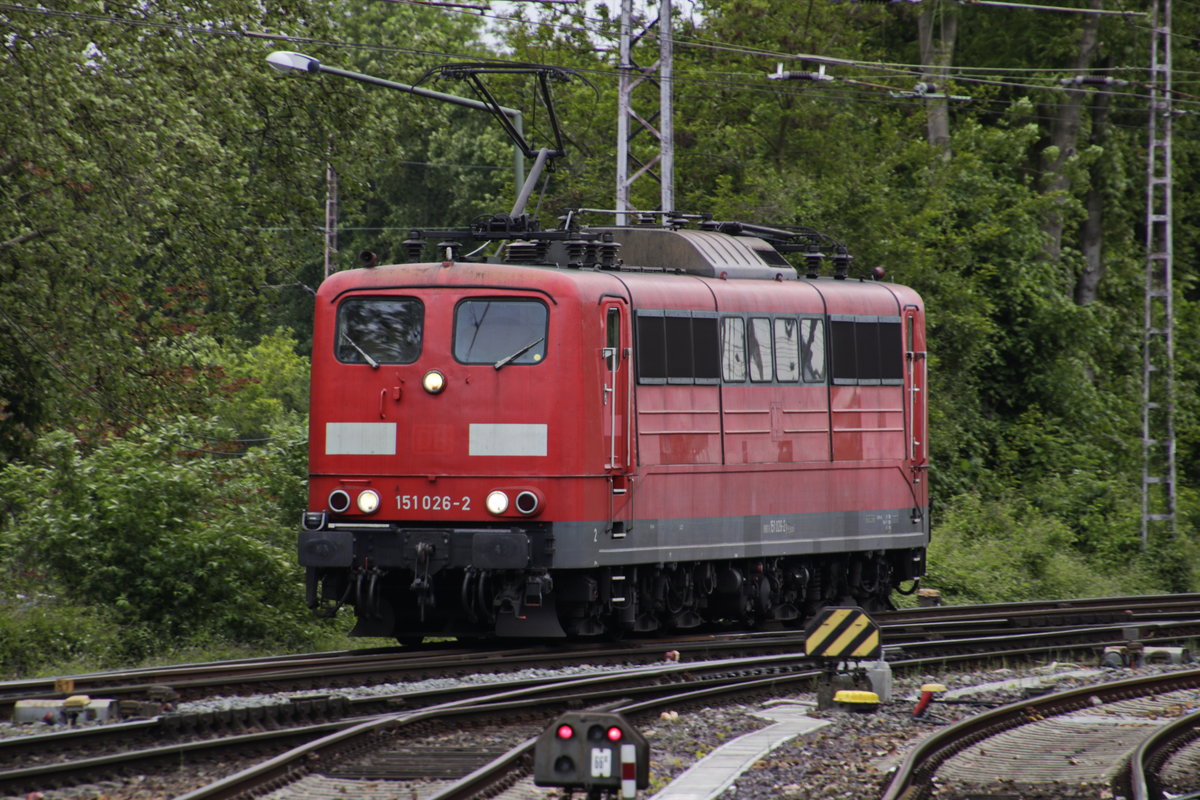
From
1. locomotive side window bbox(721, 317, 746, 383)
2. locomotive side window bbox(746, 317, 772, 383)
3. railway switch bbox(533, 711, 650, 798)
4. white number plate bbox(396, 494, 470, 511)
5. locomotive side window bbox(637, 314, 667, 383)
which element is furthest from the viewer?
locomotive side window bbox(746, 317, 772, 383)

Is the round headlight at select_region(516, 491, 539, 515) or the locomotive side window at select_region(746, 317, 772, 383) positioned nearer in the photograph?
the round headlight at select_region(516, 491, 539, 515)

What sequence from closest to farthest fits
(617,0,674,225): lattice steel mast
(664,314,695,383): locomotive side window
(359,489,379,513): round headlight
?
(359,489,379,513): round headlight < (664,314,695,383): locomotive side window < (617,0,674,225): lattice steel mast

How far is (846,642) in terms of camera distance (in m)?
13.5

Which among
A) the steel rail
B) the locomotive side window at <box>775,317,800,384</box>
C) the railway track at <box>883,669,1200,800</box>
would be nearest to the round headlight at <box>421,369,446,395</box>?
the locomotive side window at <box>775,317,800,384</box>

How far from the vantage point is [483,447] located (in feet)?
52.2

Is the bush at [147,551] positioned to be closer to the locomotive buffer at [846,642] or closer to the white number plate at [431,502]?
the white number plate at [431,502]

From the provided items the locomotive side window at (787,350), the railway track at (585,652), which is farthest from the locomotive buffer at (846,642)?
the locomotive side window at (787,350)

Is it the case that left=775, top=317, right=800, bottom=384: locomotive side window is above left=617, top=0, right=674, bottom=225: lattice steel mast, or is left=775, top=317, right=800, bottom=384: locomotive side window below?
below

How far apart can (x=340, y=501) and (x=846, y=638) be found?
192 inches

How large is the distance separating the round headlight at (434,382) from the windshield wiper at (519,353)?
0.46m

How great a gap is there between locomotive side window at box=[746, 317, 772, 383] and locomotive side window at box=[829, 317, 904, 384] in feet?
3.76

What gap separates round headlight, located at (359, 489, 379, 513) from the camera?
16.1 meters

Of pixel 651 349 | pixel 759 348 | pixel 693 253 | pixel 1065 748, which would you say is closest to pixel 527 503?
pixel 651 349

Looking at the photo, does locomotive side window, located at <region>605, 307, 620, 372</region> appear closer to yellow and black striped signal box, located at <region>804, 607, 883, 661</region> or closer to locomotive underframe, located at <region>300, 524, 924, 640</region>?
locomotive underframe, located at <region>300, 524, 924, 640</region>
